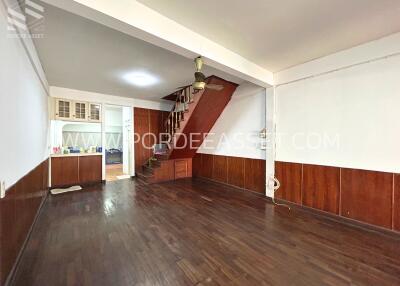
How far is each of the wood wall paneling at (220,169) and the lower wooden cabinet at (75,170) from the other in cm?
377

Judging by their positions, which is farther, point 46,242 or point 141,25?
point 46,242

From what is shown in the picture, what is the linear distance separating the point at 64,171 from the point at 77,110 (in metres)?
1.87

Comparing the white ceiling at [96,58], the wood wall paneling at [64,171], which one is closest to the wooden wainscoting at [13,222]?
the white ceiling at [96,58]

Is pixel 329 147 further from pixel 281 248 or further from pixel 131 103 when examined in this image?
pixel 131 103

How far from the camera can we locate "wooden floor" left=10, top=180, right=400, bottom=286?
183 centimetres

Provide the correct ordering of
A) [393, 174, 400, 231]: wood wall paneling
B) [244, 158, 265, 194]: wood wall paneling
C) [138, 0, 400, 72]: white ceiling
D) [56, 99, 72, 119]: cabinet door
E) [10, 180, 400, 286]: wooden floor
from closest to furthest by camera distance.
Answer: [10, 180, 400, 286]: wooden floor → [138, 0, 400, 72]: white ceiling → [393, 174, 400, 231]: wood wall paneling → [244, 158, 265, 194]: wood wall paneling → [56, 99, 72, 119]: cabinet door

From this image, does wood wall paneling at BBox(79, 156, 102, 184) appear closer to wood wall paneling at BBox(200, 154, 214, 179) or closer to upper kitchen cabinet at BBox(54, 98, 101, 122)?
upper kitchen cabinet at BBox(54, 98, 101, 122)

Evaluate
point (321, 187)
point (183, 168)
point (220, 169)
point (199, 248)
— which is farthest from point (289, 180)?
point (183, 168)

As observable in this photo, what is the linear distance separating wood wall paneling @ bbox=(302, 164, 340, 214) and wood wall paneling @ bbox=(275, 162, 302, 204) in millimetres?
117

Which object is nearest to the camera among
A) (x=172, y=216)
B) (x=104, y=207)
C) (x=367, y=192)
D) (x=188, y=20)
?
(x=188, y=20)

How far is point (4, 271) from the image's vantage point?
1666 millimetres

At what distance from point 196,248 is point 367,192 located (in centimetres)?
286

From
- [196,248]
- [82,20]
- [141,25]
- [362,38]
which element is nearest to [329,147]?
[362,38]

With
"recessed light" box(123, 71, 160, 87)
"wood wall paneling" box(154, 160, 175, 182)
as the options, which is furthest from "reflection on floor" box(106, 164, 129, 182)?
"recessed light" box(123, 71, 160, 87)
